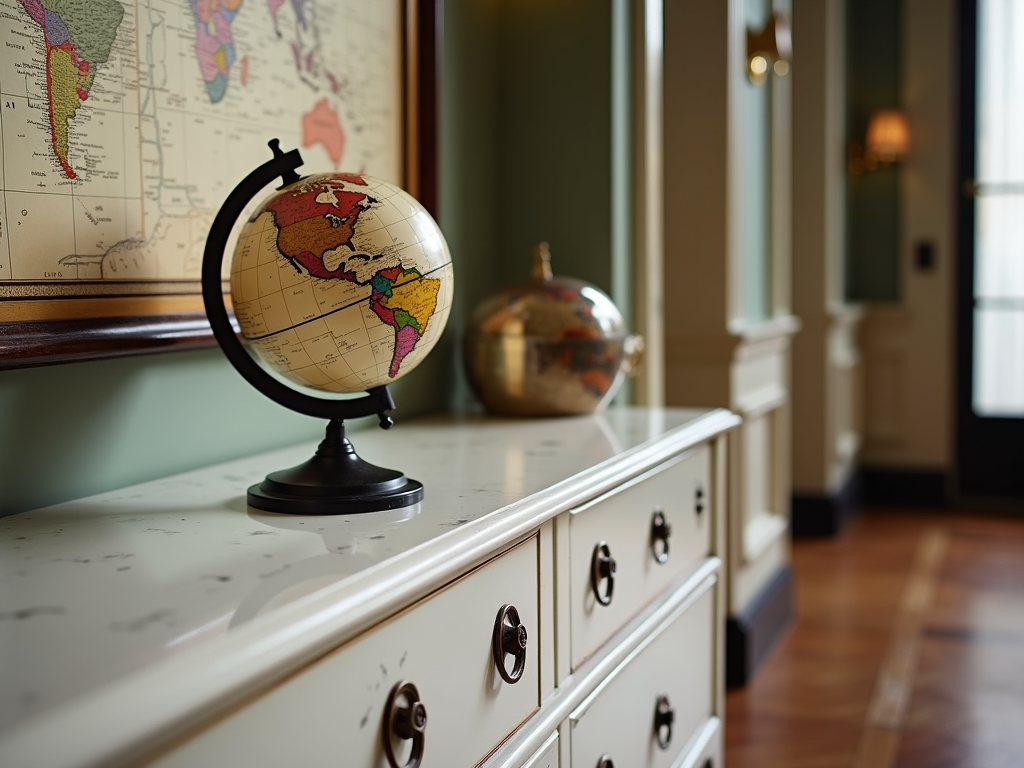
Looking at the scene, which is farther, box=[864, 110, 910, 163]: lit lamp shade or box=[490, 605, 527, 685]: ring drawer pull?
box=[864, 110, 910, 163]: lit lamp shade

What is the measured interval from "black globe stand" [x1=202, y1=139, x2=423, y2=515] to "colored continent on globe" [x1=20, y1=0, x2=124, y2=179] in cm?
20

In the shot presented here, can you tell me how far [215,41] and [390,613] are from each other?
0.87m

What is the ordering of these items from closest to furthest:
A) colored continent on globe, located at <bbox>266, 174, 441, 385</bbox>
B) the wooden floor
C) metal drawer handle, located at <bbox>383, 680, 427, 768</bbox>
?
1. metal drawer handle, located at <bbox>383, 680, 427, 768</bbox>
2. colored continent on globe, located at <bbox>266, 174, 441, 385</bbox>
3. the wooden floor

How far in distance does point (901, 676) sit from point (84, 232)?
2658 millimetres

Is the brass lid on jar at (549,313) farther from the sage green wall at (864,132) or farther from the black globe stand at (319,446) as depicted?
the sage green wall at (864,132)

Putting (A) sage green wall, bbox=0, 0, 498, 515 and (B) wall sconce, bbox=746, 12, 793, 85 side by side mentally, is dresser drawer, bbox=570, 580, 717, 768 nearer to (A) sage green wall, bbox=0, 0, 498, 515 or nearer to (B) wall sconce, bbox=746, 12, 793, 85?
(A) sage green wall, bbox=0, 0, 498, 515

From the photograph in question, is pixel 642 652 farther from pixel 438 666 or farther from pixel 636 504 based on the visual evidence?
pixel 438 666

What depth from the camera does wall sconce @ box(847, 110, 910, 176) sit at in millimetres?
5336

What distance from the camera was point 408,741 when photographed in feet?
3.28

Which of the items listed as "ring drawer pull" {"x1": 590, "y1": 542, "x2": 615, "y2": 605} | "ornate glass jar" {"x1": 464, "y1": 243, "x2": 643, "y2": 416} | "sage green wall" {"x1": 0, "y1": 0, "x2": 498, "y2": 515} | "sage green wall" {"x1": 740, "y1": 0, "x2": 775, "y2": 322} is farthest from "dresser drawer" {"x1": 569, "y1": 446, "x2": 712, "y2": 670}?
"sage green wall" {"x1": 740, "y1": 0, "x2": 775, "y2": 322}

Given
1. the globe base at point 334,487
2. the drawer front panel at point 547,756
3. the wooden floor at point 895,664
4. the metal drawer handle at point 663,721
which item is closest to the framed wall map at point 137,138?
the globe base at point 334,487

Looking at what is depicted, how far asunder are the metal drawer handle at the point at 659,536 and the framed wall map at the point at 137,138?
70 cm

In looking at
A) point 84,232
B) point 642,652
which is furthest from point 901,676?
point 84,232

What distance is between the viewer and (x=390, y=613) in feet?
3.14
